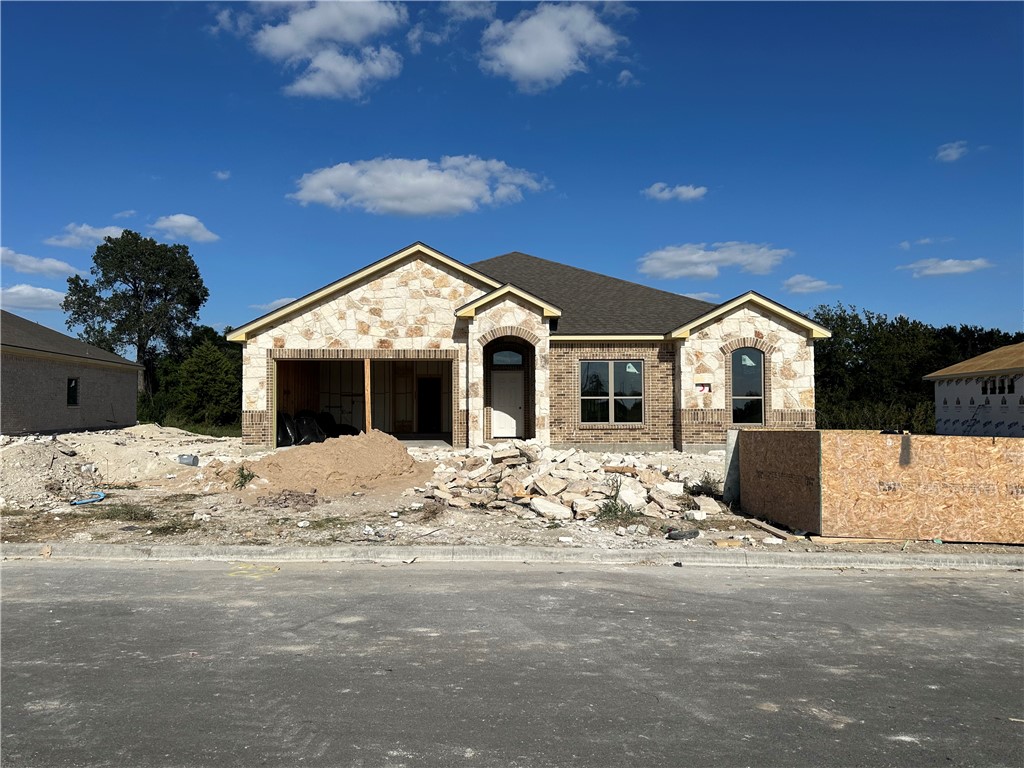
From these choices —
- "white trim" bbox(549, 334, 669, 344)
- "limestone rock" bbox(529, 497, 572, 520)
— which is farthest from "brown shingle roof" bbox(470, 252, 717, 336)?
"limestone rock" bbox(529, 497, 572, 520)

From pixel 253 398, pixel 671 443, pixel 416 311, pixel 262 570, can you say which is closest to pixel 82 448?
pixel 253 398

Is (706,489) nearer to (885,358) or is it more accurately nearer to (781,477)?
(781,477)

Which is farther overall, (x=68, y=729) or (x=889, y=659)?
(x=889, y=659)

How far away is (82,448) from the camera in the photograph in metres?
18.7

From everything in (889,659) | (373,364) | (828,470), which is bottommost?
(889,659)

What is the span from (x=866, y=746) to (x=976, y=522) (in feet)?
23.7

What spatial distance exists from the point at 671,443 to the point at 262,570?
15.9 meters

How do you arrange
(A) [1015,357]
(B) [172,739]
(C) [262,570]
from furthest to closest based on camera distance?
(A) [1015,357], (C) [262,570], (B) [172,739]

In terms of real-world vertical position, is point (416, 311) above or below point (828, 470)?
above

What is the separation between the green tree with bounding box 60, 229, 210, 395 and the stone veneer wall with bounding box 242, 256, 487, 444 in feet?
137

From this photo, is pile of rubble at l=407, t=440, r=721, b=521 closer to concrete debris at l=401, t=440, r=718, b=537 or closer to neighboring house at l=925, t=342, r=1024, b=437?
concrete debris at l=401, t=440, r=718, b=537

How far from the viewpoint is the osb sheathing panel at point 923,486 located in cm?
999

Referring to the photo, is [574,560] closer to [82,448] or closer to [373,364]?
[82,448]

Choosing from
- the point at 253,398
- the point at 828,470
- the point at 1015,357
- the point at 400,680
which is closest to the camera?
the point at 400,680
